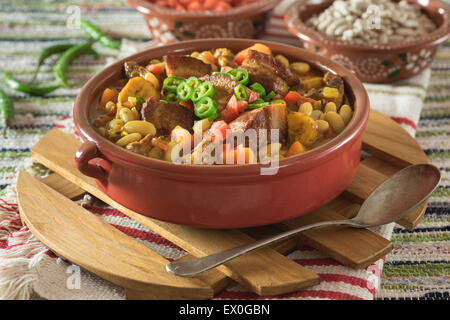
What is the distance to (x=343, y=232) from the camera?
2.47 metres

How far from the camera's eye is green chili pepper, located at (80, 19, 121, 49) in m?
4.66

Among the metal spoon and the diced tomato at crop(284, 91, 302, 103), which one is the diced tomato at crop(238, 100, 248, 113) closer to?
the diced tomato at crop(284, 91, 302, 103)

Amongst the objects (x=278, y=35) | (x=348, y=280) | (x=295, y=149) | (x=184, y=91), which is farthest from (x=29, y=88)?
(x=348, y=280)

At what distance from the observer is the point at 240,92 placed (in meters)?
2.61

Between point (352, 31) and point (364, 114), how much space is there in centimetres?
150

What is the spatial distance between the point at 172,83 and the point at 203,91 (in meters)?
0.25

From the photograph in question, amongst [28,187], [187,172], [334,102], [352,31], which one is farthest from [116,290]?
[352,31]

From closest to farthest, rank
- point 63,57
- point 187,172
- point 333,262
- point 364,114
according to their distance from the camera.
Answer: point 187,172, point 333,262, point 364,114, point 63,57

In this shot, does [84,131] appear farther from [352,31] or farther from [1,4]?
[1,4]

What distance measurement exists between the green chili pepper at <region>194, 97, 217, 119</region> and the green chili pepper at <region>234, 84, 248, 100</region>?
0.36ft

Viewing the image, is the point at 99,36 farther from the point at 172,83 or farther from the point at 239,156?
the point at 239,156

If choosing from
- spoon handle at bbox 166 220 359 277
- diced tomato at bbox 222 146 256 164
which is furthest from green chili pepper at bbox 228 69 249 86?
spoon handle at bbox 166 220 359 277

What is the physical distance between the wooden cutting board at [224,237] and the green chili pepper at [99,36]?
1.83m

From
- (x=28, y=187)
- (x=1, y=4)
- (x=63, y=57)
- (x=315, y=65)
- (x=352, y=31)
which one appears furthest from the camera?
(x=1, y=4)
